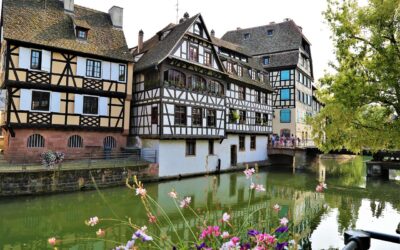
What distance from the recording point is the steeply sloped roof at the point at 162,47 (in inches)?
867

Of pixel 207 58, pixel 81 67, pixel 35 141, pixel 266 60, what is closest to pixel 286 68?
pixel 266 60

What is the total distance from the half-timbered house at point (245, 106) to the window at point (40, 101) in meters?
14.8

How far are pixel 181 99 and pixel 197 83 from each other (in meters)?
2.48

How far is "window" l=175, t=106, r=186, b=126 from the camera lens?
74.4ft

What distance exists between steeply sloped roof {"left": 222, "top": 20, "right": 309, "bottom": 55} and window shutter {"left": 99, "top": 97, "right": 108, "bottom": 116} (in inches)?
951

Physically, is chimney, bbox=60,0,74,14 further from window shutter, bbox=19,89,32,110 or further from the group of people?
the group of people

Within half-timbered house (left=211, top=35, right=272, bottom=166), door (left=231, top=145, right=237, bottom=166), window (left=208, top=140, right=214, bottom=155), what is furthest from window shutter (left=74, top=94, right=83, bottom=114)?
door (left=231, top=145, right=237, bottom=166)

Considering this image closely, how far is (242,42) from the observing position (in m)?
43.4

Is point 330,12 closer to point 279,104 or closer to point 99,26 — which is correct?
point 99,26

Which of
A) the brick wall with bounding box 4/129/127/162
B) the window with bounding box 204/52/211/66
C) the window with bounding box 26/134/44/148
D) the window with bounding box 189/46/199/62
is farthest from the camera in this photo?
the window with bounding box 204/52/211/66

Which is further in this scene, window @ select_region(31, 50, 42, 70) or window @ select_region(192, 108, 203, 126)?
window @ select_region(192, 108, 203, 126)

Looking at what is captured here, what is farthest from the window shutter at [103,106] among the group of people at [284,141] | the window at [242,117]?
the group of people at [284,141]

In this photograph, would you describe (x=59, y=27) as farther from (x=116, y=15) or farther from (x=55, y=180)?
(x=55, y=180)

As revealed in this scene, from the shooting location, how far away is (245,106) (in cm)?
3095
